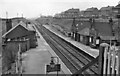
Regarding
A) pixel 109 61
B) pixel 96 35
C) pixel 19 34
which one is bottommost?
pixel 96 35

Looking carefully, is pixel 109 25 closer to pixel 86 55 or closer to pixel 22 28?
pixel 86 55

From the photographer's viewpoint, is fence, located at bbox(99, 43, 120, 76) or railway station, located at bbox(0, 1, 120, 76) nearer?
fence, located at bbox(99, 43, 120, 76)

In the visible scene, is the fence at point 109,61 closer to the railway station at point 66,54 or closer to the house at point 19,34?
the railway station at point 66,54

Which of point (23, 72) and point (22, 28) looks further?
point (22, 28)

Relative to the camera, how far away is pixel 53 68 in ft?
30.0

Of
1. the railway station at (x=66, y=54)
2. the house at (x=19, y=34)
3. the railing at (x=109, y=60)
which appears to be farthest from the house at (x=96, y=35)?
the railing at (x=109, y=60)

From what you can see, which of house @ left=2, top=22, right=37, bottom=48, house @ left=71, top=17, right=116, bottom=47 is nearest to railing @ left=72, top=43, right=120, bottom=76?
house @ left=71, top=17, right=116, bottom=47

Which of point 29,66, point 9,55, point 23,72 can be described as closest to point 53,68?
point 23,72

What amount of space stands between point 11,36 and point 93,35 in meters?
15.5

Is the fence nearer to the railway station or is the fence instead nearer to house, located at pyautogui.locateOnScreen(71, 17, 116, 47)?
the railway station

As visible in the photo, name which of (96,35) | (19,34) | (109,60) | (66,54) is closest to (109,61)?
(109,60)

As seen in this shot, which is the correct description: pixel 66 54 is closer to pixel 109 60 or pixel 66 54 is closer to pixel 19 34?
pixel 19 34

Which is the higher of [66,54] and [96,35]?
[96,35]

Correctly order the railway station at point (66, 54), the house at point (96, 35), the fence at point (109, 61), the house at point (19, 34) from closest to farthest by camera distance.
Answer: the fence at point (109, 61)
the railway station at point (66, 54)
the house at point (19, 34)
the house at point (96, 35)
